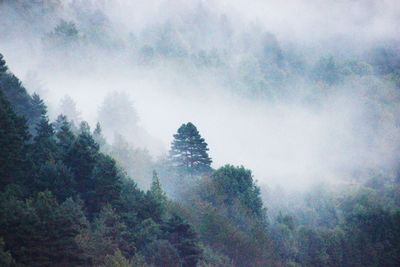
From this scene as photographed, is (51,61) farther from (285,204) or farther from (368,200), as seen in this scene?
(368,200)

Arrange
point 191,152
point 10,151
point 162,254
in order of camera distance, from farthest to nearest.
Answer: point 191,152
point 162,254
point 10,151

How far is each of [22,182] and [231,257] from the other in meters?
26.7

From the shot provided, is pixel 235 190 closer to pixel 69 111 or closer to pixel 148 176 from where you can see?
pixel 148 176

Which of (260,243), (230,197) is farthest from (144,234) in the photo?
(230,197)

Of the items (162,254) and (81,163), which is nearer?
(162,254)

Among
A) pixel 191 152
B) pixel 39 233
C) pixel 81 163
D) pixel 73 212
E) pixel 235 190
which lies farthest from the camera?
pixel 191 152

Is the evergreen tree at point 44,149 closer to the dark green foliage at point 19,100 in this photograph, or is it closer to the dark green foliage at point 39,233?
the dark green foliage at point 19,100

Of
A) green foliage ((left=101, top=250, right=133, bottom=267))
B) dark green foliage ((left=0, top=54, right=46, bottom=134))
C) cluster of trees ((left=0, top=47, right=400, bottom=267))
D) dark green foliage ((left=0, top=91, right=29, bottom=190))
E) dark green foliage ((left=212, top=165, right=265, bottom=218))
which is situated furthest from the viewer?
dark green foliage ((left=212, top=165, right=265, bottom=218))

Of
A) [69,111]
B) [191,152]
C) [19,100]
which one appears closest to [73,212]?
[19,100]

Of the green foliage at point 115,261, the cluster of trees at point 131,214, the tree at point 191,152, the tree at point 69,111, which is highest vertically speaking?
the tree at point 69,111

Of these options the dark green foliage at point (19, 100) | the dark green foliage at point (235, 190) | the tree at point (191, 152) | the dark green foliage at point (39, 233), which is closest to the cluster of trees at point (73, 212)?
the dark green foliage at point (39, 233)

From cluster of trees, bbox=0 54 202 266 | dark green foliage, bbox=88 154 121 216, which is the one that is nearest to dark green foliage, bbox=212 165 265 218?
cluster of trees, bbox=0 54 202 266

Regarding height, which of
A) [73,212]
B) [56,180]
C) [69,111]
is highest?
[69,111]

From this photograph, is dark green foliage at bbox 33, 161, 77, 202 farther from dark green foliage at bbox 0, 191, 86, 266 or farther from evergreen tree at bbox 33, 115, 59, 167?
dark green foliage at bbox 0, 191, 86, 266
